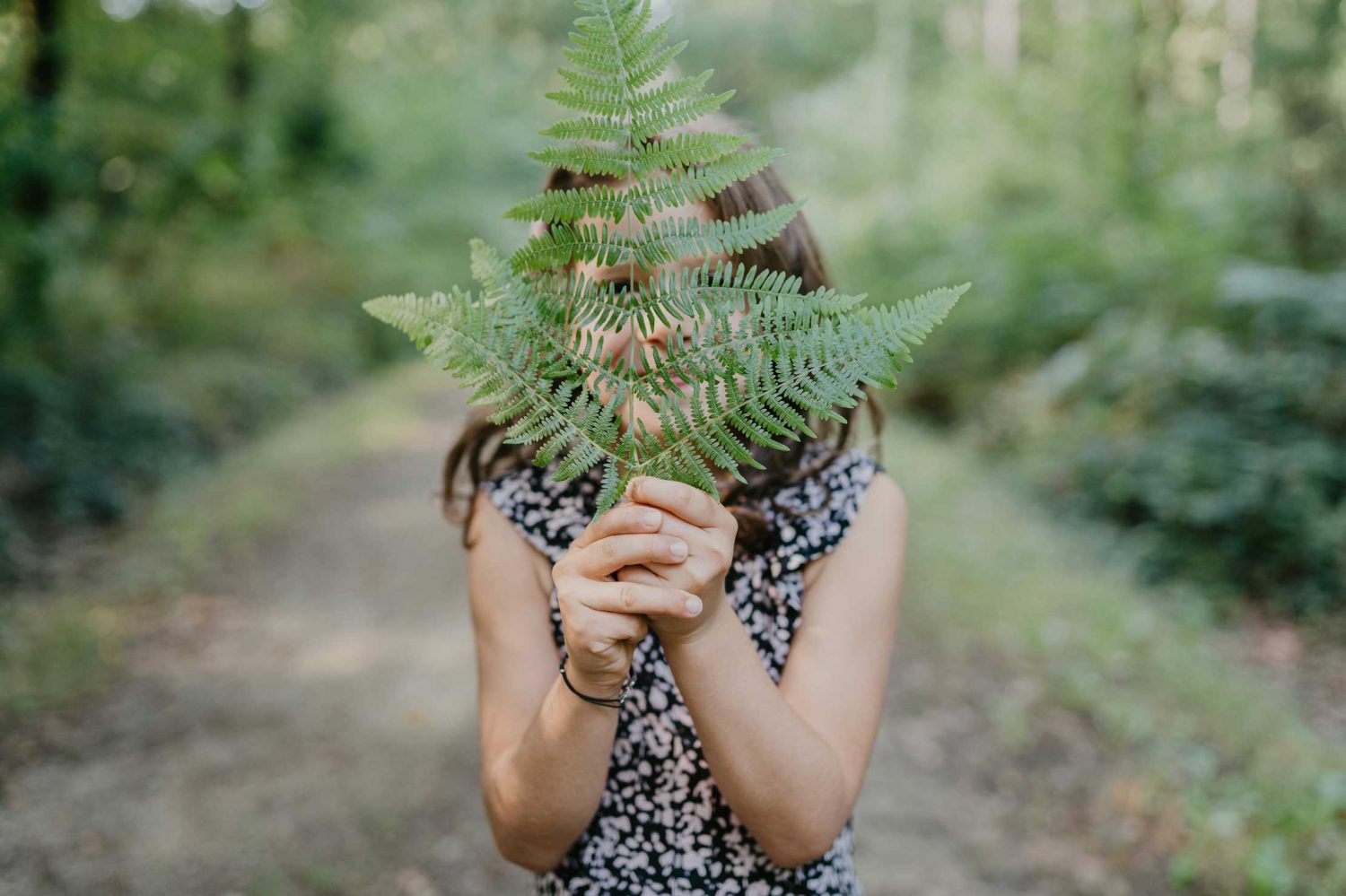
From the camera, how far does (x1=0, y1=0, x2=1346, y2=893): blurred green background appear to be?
700 cm

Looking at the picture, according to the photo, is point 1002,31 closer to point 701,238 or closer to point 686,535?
point 701,238

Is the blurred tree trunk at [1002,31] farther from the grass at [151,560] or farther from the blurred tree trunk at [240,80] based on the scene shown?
the grass at [151,560]

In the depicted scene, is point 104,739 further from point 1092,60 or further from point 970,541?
point 1092,60

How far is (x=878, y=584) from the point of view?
1.73 meters

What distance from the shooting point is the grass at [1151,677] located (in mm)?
3672

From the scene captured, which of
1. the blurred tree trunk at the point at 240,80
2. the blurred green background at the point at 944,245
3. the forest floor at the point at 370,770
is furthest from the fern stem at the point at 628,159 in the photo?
the blurred tree trunk at the point at 240,80

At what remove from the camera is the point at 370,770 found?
14.9ft

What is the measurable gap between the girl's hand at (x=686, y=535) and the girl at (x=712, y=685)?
0.07 meters

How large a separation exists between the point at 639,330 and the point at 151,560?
22.0 ft

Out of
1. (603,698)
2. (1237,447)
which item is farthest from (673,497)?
(1237,447)

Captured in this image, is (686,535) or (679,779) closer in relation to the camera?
(686,535)

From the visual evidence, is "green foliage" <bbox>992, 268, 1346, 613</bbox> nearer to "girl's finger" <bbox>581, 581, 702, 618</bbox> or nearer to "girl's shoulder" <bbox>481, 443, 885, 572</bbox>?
"girl's shoulder" <bbox>481, 443, 885, 572</bbox>

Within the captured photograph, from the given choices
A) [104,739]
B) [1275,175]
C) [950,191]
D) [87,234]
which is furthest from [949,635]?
[950,191]

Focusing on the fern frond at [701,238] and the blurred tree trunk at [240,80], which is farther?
the blurred tree trunk at [240,80]
